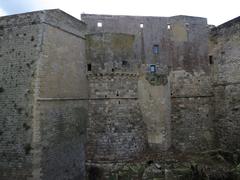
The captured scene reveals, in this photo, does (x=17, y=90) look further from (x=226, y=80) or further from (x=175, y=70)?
(x=226, y=80)


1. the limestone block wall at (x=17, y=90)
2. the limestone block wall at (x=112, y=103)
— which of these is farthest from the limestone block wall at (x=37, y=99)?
the limestone block wall at (x=112, y=103)

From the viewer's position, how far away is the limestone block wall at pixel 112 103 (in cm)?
1233

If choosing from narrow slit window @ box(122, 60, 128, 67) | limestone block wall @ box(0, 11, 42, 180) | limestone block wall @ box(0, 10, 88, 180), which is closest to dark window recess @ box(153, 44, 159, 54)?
narrow slit window @ box(122, 60, 128, 67)

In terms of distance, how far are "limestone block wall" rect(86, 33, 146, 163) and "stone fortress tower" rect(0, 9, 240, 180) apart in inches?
1.6

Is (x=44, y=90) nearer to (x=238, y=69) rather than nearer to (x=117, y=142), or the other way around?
(x=117, y=142)

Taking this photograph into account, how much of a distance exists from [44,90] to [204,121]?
7.82 meters

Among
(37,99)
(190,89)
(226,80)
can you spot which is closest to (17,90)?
(37,99)

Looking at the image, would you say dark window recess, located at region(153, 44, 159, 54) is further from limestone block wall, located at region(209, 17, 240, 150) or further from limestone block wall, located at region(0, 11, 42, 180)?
limestone block wall, located at region(0, 11, 42, 180)

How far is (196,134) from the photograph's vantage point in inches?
567

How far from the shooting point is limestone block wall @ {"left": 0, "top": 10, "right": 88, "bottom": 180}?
34.0 feet

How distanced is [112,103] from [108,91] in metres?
0.52

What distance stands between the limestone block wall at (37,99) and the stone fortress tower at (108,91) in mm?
35

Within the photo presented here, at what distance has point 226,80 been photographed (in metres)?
13.7

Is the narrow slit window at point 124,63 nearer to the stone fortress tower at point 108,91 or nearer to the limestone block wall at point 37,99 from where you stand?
the stone fortress tower at point 108,91
